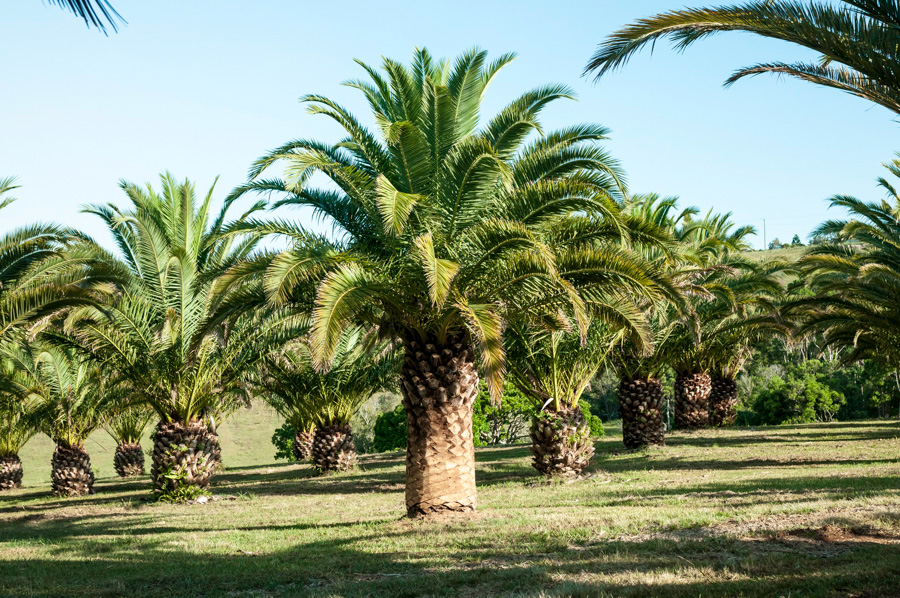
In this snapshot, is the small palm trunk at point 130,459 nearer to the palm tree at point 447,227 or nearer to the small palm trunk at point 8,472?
the small palm trunk at point 8,472

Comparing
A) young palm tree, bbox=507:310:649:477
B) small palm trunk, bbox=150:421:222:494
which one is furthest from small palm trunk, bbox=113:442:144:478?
young palm tree, bbox=507:310:649:477

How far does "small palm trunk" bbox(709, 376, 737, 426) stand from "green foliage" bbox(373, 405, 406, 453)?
47.3 feet

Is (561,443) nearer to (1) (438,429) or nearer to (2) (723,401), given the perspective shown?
(1) (438,429)

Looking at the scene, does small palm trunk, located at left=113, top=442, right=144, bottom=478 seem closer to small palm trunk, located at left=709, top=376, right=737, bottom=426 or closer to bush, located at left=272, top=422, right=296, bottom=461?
bush, located at left=272, top=422, right=296, bottom=461

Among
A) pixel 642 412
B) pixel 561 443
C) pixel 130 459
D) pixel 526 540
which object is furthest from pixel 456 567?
pixel 130 459

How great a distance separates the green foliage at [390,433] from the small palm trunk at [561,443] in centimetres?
1933

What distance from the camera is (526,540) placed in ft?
30.1

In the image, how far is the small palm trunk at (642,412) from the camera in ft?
68.3

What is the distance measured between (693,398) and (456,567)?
19.9 meters

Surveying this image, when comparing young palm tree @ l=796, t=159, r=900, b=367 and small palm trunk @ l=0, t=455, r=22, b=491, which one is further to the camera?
small palm trunk @ l=0, t=455, r=22, b=491

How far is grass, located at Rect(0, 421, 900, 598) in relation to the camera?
7.03m

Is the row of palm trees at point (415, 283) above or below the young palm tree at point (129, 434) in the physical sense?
above

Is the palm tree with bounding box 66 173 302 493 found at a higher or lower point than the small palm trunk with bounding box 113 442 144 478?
higher

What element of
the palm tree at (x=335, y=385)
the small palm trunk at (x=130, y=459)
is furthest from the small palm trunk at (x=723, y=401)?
the small palm trunk at (x=130, y=459)
